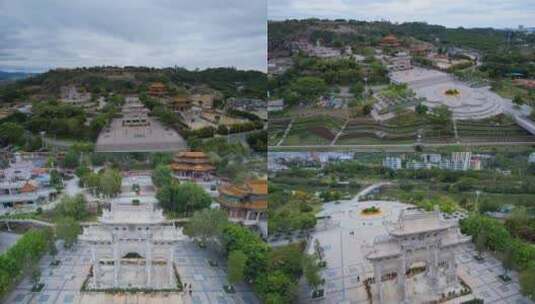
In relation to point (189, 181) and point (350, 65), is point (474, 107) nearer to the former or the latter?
point (350, 65)

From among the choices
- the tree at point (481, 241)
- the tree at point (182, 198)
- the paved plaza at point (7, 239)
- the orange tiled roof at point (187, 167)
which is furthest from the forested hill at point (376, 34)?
the paved plaza at point (7, 239)

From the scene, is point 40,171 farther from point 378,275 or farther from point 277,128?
point 378,275

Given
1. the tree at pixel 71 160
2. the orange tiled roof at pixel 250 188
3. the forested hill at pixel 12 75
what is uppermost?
the forested hill at pixel 12 75

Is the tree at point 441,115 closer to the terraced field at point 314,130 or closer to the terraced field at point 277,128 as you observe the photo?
the terraced field at point 314,130

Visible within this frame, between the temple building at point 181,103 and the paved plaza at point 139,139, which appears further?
the temple building at point 181,103

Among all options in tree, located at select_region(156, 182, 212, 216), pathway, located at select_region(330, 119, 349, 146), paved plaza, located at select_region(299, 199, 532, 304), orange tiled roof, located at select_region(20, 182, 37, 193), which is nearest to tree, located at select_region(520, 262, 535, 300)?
paved plaza, located at select_region(299, 199, 532, 304)

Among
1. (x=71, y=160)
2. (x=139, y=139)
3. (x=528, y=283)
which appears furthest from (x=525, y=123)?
(x=71, y=160)

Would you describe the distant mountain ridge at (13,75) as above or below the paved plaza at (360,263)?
above
